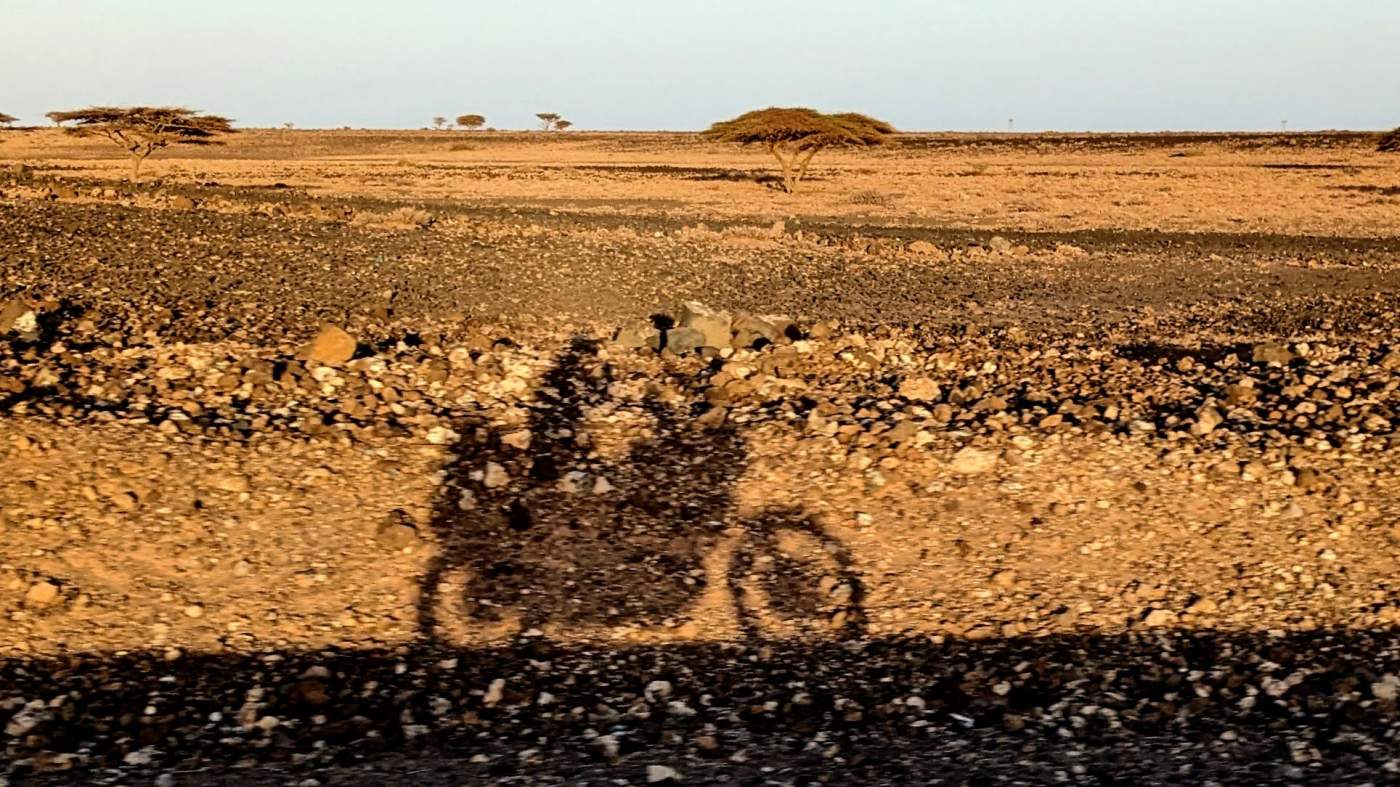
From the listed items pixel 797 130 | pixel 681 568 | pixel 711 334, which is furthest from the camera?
pixel 797 130

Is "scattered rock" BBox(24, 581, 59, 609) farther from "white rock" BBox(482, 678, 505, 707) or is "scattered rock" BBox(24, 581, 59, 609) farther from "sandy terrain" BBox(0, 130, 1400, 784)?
"white rock" BBox(482, 678, 505, 707)

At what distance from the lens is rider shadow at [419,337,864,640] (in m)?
4.90

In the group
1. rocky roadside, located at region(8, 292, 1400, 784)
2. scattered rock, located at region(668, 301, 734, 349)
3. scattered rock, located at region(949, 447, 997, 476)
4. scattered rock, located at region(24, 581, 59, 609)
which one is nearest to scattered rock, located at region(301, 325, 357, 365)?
rocky roadside, located at region(8, 292, 1400, 784)

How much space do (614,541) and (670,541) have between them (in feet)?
0.78

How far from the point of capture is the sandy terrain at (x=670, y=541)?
397 cm

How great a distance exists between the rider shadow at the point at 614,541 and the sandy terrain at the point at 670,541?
2cm

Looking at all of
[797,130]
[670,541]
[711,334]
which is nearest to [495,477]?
[670,541]

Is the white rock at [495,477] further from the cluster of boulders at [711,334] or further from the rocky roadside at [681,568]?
the cluster of boulders at [711,334]

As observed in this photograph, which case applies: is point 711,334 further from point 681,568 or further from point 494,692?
point 494,692

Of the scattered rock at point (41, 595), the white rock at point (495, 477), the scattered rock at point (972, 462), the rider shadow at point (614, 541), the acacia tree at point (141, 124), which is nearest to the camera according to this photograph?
the scattered rock at point (41, 595)

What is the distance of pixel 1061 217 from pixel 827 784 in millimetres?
22393

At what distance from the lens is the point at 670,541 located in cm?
551

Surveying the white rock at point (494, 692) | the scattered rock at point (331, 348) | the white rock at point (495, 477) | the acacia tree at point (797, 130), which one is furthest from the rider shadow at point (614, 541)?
the acacia tree at point (797, 130)

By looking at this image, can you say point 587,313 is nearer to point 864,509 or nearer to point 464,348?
point 464,348
